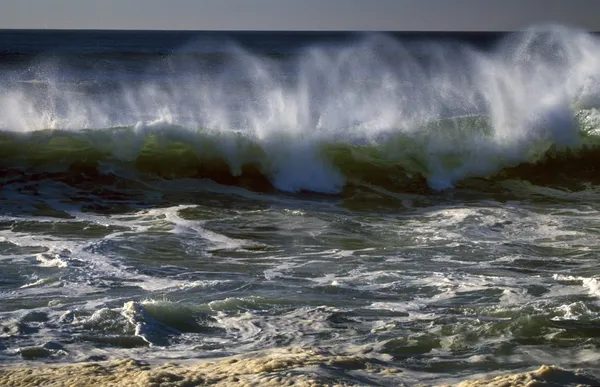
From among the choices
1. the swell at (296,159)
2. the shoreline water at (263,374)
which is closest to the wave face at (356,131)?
the swell at (296,159)

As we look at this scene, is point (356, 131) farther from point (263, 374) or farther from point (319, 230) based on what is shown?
point (263, 374)

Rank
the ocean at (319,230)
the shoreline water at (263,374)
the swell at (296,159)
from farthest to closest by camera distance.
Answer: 1. the swell at (296,159)
2. the ocean at (319,230)
3. the shoreline water at (263,374)

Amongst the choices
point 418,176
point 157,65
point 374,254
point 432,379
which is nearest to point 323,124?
point 418,176

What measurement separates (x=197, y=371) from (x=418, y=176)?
10.2 metres

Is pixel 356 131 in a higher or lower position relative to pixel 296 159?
higher

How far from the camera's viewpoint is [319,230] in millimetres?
10555

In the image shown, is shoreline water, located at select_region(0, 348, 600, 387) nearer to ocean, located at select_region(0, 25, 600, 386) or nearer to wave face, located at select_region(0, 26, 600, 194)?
ocean, located at select_region(0, 25, 600, 386)

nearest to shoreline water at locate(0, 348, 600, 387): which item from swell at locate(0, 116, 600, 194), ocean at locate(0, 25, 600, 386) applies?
ocean at locate(0, 25, 600, 386)

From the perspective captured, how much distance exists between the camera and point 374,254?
359 inches

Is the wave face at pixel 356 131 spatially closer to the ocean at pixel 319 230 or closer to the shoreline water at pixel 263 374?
the ocean at pixel 319 230

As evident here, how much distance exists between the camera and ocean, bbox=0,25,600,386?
5965mm

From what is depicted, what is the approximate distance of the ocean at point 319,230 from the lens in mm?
5965

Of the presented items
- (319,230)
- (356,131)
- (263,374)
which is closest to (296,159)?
(356,131)

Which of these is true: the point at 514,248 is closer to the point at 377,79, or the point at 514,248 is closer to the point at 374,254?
the point at 374,254
